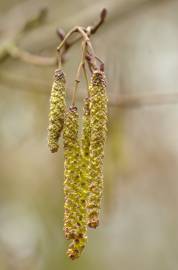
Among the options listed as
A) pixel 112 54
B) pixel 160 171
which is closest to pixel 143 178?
pixel 160 171

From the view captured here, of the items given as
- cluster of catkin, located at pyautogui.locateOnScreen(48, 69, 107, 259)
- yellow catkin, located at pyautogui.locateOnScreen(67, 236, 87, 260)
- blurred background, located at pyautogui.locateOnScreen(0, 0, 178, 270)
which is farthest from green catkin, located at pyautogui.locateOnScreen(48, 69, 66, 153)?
blurred background, located at pyautogui.locateOnScreen(0, 0, 178, 270)

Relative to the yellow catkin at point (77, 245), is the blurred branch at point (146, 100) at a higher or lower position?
higher

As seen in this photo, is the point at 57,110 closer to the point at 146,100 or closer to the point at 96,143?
the point at 96,143

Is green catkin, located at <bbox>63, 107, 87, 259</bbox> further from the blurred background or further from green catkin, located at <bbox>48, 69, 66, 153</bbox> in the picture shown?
the blurred background

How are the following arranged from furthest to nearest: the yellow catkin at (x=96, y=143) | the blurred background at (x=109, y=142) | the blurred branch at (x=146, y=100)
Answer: the blurred background at (x=109, y=142) < the blurred branch at (x=146, y=100) < the yellow catkin at (x=96, y=143)

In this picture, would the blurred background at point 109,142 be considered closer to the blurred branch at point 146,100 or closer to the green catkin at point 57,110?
the blurred branch at point 146,100

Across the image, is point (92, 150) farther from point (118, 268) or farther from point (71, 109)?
point (118, 268)

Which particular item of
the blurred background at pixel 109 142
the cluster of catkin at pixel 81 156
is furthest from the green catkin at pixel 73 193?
the blurred background at pixel 109 142
